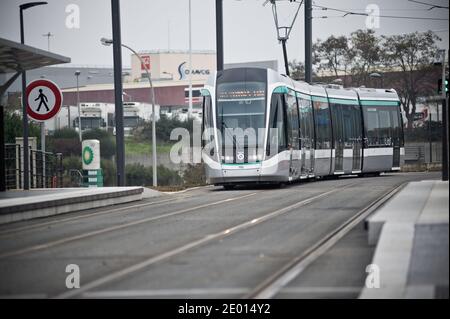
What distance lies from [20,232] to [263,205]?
7.32 m

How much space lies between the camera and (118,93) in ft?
111

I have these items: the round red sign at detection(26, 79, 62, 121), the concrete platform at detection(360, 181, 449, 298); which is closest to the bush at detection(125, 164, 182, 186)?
the round red sign at detection(26, 79, 62, 121)

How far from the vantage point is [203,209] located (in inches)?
932

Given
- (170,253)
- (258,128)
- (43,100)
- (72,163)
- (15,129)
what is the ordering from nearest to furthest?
(170,253) < (43,100) < (258,128) < (15,129) < (72,163)

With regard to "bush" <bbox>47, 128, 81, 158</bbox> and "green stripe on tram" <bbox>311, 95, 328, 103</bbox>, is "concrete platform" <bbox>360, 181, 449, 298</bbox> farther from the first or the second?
"bush" <bbox>47, 128, 81, 158</bbox>

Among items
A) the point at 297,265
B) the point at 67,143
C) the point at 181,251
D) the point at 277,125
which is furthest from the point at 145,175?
the point at 297,265

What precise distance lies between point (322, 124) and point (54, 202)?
19.3 m

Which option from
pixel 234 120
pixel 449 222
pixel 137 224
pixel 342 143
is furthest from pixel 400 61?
pixel 449 222

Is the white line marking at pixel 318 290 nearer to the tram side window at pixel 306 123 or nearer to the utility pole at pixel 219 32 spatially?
the tram side window at pixel 306 123

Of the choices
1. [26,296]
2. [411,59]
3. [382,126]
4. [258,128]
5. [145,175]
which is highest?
Result: [411,59]

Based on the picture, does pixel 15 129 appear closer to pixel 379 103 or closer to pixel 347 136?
pixel 379 103

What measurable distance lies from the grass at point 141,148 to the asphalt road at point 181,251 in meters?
54.1

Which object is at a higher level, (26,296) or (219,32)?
(219,32)
